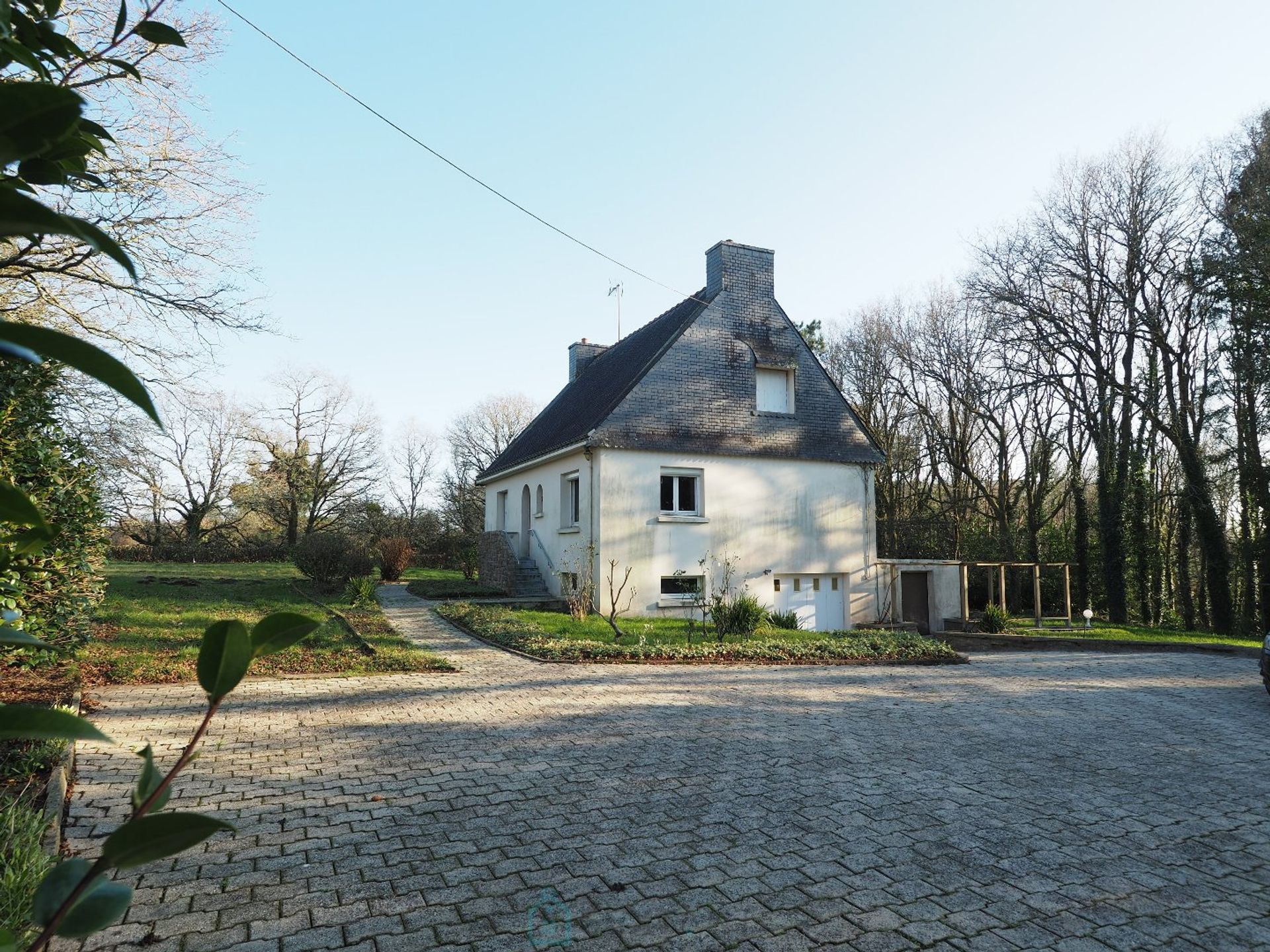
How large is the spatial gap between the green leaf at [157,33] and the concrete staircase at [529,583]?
18394mm

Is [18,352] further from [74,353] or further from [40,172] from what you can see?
[40,172]

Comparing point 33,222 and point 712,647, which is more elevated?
point 33,222

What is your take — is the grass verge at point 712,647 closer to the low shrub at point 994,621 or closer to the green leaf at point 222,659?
the low shrub at point 994,621

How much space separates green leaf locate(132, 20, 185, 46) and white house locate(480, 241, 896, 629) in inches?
A: 587

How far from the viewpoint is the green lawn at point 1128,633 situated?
17.3 meters

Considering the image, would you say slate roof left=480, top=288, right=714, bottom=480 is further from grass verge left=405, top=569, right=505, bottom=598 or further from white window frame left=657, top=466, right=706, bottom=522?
grass verge left=405, top=569, right=505, bottom=598

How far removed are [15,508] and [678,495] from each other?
55.6ft

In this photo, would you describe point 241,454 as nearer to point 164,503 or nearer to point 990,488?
point 164,503

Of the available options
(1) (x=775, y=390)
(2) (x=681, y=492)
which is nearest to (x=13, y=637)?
(2) (x=681, y=492)

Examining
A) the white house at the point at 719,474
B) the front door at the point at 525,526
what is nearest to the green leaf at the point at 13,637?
the white house at the point at 719,474

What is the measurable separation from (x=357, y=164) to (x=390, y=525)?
2069 cm

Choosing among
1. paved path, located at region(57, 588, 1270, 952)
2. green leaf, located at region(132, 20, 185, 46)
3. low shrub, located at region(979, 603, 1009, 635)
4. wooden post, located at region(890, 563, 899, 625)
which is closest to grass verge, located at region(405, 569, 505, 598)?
wooden post, located at region(890, 563, 899, 625)

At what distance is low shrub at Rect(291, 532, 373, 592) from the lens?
1800cm

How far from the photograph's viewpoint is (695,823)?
4387 mm
